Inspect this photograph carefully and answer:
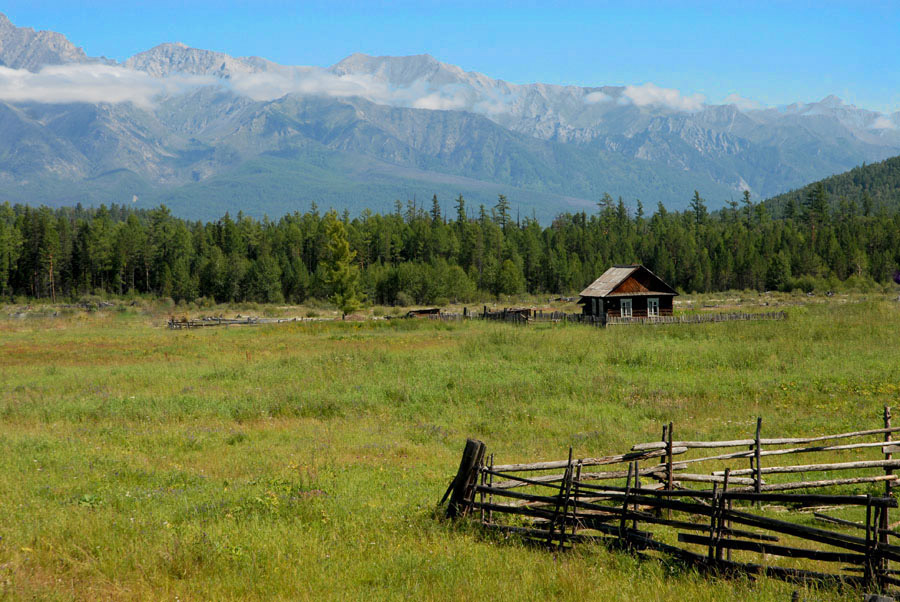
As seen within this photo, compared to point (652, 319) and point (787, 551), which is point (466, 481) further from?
point (652, 319)

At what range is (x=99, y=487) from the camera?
12852 mm

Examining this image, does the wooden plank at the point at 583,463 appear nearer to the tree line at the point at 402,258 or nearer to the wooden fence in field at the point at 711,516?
the wooden fence in field at the point at 711,516

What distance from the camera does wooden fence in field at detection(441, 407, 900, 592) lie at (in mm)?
7980

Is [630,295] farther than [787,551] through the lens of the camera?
Yes

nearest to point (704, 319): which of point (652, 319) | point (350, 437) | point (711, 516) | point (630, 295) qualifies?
point (652, 319)

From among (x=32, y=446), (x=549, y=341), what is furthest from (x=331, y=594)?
(x=549, y=341)

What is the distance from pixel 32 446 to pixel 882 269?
125672mm

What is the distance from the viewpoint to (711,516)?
884 centimetres

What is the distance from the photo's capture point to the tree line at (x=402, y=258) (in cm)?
10500

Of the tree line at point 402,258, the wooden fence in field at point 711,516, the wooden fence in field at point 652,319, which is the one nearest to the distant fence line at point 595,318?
the wooden fence in field at point 652,319

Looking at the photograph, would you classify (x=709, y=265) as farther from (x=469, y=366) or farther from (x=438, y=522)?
(x=438, y=522)

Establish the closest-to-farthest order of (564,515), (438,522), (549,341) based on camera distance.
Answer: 1. (564,515)
2. (438,522)
3. (549,341)

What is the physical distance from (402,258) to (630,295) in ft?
235

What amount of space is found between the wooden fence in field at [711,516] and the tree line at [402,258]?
83193mm
